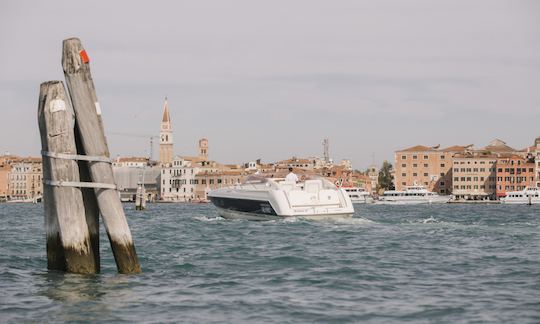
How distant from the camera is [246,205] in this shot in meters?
44.1

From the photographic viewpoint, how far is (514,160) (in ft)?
522

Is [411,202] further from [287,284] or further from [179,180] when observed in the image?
[287,284]

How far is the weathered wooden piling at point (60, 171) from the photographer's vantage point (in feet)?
47.5

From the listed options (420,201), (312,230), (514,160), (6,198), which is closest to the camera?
(312,230)

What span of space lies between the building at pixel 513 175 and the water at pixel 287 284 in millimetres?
137335

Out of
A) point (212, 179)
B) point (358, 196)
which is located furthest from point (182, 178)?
point (358, 196)

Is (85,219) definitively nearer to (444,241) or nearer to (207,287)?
(207,287)

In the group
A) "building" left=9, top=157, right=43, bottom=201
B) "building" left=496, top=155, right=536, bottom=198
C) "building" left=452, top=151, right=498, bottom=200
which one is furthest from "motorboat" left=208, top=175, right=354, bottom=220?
"building" left=9, top=157, right=43, bottom=201

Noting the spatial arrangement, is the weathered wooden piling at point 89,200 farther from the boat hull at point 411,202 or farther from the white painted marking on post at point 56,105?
the boat hull at point 411,202

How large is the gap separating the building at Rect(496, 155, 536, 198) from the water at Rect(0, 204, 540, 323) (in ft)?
451

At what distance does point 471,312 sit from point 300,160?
182 m

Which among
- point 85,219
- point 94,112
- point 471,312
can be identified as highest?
point 94,112

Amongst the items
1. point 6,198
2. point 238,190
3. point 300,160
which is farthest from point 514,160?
point 238,190

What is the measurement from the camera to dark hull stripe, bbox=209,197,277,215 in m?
42.0
